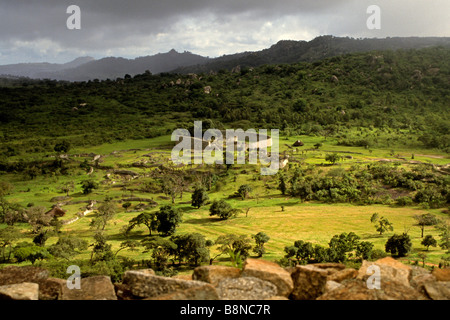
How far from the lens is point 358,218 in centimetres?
3981

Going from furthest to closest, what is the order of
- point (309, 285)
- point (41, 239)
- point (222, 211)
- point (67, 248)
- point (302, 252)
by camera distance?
point (222, 211) → point (41, 239) → point (67, 248) → point (302, 252) → point (309, 285)

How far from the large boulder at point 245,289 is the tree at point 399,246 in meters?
26.2

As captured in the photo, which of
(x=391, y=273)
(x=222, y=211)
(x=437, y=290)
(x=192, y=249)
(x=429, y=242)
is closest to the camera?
(x=437, y=290)

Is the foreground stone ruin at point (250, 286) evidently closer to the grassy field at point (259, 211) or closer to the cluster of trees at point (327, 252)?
the cluster of trees at point (327, 252)

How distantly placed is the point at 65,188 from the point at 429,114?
371 feet

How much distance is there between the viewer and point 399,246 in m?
28.1

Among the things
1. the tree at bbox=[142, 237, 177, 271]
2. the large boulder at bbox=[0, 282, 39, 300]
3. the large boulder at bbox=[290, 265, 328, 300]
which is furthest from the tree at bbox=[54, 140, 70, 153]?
the large boulder at bbox=[290, 265, 328, 300]

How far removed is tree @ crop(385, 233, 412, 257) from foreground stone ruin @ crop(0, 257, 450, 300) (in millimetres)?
23705

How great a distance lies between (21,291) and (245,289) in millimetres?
4661

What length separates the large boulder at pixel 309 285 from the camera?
22.6ft

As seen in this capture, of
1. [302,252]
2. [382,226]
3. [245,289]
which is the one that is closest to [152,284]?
[245,289]

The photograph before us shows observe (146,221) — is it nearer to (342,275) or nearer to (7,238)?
(7,238)

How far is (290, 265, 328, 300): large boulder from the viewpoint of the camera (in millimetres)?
6875
